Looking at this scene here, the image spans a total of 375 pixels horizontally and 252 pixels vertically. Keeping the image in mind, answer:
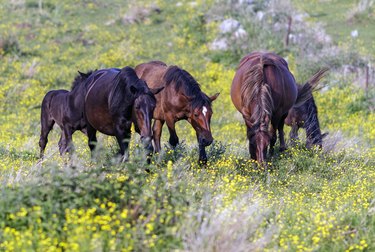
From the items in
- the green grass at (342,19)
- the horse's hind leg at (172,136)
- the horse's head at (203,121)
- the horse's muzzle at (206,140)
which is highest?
the horse's head at (203,121)

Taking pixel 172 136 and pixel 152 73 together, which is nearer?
pixel 172 136

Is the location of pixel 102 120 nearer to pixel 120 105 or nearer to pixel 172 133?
pixel 120 105

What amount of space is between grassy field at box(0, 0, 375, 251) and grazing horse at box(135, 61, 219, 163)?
1.38 ft

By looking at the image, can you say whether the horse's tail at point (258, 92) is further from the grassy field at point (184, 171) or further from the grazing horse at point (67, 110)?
the grazing horse at point (67, 110)

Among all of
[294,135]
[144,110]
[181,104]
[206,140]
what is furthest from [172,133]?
[294,135]

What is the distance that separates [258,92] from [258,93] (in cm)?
2

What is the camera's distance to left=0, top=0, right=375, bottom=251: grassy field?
4914 mm

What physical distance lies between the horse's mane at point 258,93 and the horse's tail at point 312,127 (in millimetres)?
1820

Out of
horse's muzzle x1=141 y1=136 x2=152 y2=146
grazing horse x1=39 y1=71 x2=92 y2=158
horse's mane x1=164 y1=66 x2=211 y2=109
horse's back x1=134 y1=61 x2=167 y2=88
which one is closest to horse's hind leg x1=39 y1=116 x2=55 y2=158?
grazing horse x1=39 y1=71 x2=92 y2=158

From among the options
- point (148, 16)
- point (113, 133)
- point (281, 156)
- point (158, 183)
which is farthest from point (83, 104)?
point (148, 16)

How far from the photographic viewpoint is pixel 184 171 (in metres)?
7.50

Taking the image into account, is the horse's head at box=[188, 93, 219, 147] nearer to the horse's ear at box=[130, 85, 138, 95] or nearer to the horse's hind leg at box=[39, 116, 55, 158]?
the horse's ear at box=[130, 85, 138, 95]

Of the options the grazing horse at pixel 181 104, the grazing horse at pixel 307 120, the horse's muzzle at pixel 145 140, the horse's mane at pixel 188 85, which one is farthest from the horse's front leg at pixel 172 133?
the grazing horse at pixel 307 120

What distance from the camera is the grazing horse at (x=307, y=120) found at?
36.4 ft
